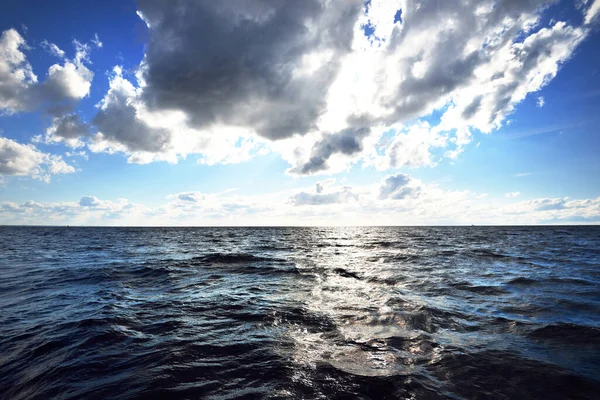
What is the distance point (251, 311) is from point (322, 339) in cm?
362

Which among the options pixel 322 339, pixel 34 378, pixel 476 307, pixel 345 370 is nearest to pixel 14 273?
pixel 34 378

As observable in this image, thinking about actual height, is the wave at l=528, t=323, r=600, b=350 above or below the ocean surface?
below

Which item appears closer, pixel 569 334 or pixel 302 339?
pixel 302 339

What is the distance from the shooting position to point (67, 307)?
11445 mm

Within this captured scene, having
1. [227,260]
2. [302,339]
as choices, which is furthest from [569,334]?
[227,260]

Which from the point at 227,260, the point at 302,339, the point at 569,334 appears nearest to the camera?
the point at 302,339

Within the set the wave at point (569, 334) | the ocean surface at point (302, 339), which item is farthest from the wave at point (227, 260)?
the wave at point (569, 334)

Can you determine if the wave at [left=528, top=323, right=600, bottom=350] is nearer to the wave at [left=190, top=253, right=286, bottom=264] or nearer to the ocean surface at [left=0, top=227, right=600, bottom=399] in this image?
the ocean surface at [left=0, top=227, right=600, bottom=399]

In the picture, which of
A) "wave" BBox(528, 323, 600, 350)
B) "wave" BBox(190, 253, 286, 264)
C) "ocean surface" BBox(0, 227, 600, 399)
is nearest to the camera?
"ocean surface" BBox(0, 227, 600, 399)

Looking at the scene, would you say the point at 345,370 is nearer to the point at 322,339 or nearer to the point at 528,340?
the point at 322,339

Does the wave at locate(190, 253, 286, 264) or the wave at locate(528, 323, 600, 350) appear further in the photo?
the wave at locate(190, 253, 286, 264)

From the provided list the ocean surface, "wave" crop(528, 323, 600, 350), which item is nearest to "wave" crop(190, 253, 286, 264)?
the ocean surface

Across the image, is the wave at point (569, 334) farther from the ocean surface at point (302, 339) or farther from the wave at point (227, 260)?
the wave at point (227, 260)

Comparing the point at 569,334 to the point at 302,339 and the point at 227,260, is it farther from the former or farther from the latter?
the point at 227,260
